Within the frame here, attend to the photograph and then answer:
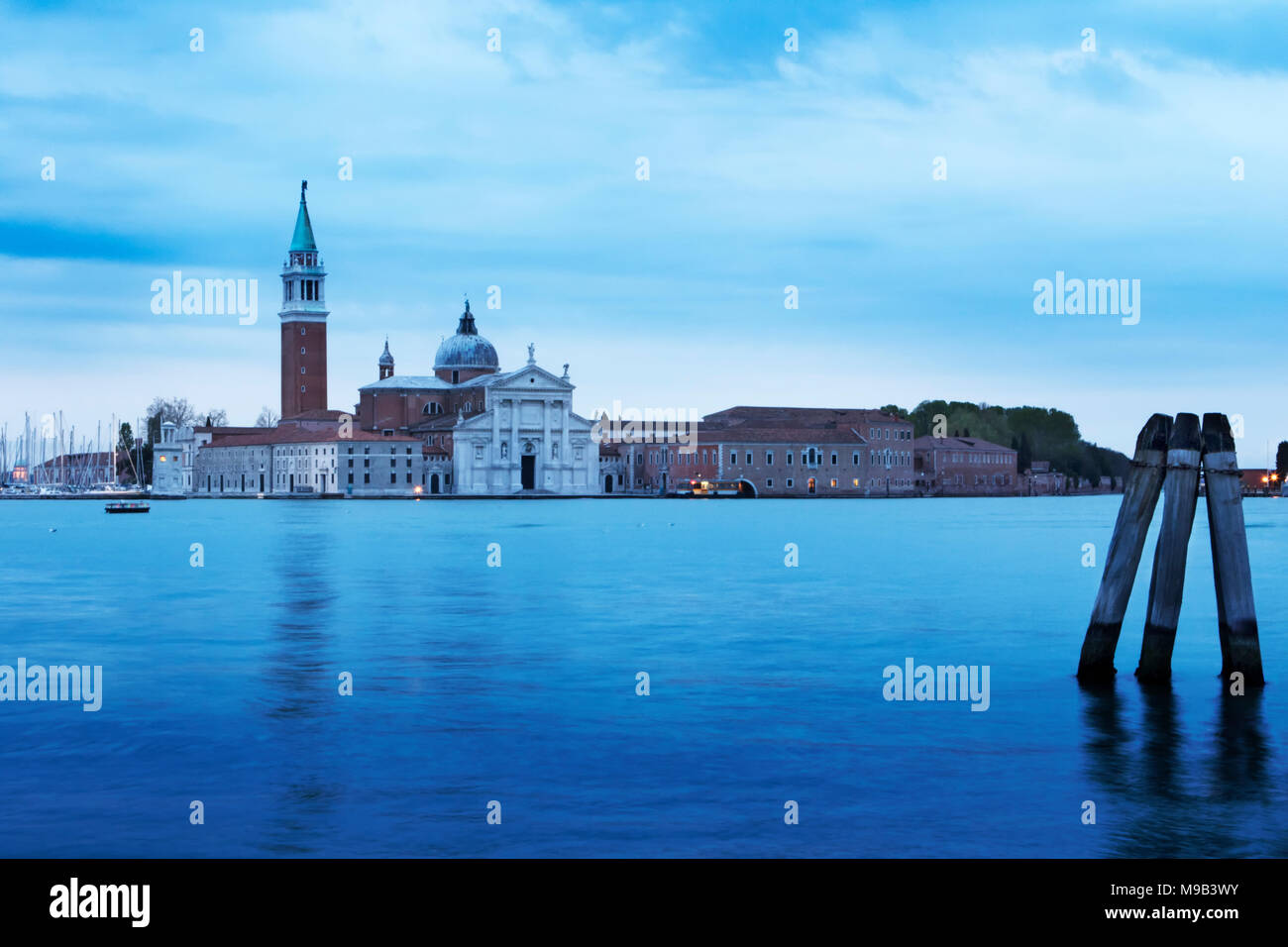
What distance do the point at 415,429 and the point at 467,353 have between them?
9024 mm

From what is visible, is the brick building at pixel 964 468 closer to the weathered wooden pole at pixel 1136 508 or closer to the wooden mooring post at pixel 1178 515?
the wooden mooring post at pixel 1178 515

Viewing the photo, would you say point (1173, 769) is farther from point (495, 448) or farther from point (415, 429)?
point (415, 429)

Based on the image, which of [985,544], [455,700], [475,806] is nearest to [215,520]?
[985,544]

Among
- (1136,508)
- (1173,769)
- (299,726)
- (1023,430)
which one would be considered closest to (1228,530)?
(1136,508)

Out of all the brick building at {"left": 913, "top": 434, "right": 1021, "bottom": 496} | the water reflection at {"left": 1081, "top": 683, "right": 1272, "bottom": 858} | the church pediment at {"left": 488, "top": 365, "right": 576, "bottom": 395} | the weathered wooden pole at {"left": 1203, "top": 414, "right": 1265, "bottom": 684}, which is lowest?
the water reflection at {"left": 1081, "top": 683, "right": 1272, "bottom": 858}

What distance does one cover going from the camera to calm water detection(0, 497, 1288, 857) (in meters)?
9.40

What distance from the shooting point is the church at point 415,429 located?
116 m

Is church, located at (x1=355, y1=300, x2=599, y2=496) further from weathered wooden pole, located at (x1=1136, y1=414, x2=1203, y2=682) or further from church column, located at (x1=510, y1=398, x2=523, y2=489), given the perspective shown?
weathered wooden pole, located at (x1=1136, y1=414, x2=1203, y2=682)

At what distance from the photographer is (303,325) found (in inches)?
4742

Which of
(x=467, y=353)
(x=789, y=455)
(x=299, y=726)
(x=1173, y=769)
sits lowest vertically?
(x=1173, y=769)

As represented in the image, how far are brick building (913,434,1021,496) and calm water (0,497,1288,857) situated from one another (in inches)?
4282

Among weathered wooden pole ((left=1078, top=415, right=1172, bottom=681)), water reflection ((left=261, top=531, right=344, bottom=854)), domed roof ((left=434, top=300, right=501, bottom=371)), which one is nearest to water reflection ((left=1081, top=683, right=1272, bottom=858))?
weathered wooden pole ((left=1078, top=415, right=1172, bottom=681))

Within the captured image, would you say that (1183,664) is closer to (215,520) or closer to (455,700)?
(455,700)
